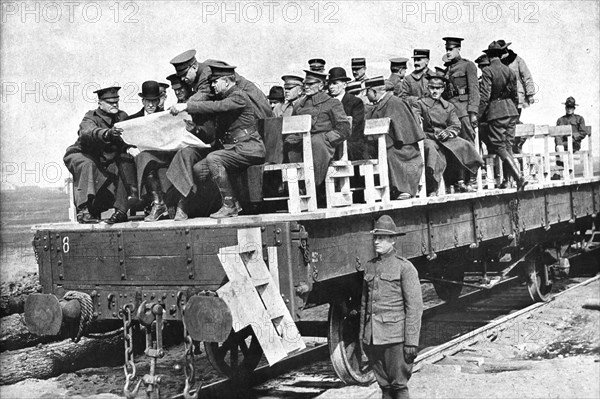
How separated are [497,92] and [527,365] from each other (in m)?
3.91

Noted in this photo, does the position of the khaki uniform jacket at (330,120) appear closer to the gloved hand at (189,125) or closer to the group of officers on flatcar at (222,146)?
the group of officers on flatcar at (222,146)

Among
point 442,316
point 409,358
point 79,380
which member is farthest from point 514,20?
point 79,380

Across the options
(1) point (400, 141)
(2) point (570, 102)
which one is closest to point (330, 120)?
(1) point (400, 141)

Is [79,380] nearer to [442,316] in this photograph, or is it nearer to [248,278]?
[248,278]

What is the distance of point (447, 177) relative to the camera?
367 inches

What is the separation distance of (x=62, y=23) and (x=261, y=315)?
15.9ft

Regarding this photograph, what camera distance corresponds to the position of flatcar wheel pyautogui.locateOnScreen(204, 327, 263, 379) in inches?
283

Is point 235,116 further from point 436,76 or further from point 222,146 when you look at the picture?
point 436,76

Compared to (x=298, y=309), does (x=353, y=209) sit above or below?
above

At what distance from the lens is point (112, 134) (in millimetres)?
7023

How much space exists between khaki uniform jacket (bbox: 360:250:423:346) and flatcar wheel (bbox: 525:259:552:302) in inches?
244

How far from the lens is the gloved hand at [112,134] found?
6.96 m

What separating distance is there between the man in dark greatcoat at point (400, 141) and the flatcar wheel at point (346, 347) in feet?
4.31

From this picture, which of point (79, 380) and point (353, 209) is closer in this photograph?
point (353, 209)
